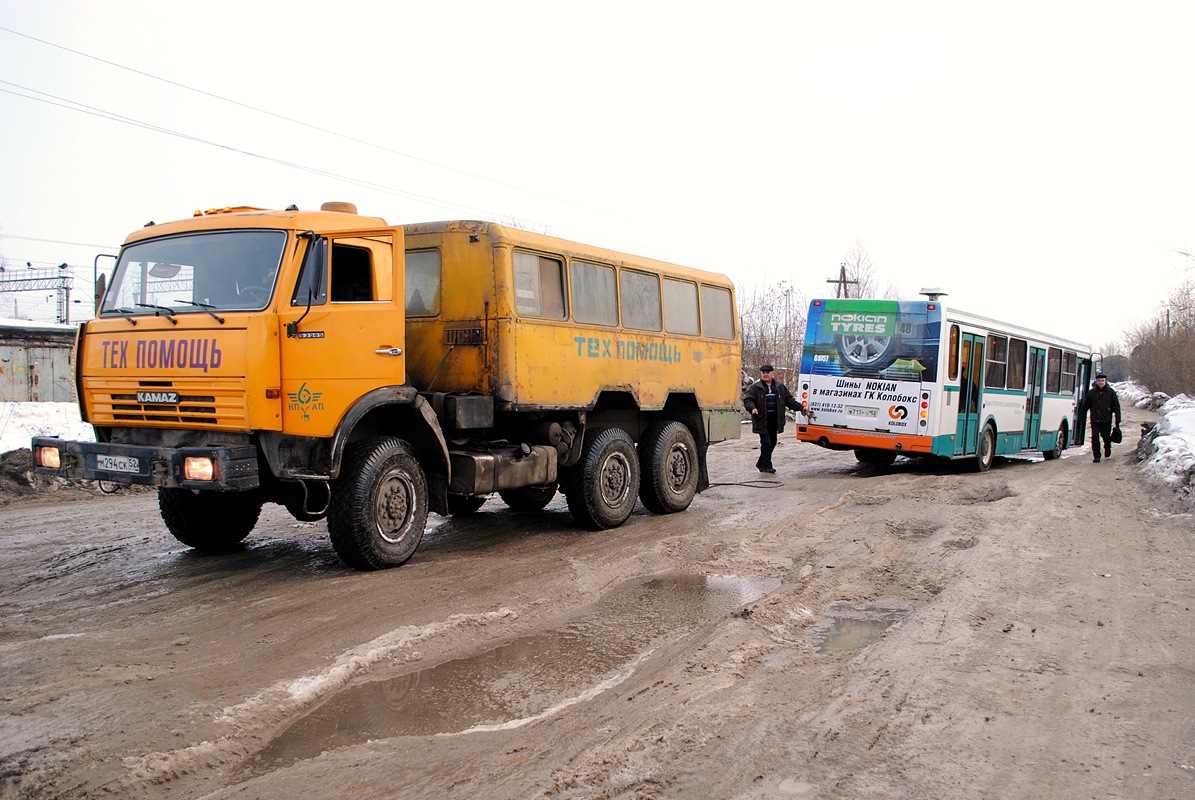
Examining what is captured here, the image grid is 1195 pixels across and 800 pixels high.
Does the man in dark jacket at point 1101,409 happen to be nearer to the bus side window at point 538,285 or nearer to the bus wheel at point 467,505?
the bus wheel at point 467,505

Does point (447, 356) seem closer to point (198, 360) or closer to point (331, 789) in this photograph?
point (198, 360)

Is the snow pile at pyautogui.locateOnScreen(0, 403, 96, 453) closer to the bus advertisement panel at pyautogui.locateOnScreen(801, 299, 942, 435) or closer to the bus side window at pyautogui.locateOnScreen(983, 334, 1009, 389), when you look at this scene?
the bus advertisement panel at pyautogui.locateOnScreen(801, 299, 942, 435)

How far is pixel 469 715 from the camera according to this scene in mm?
4414

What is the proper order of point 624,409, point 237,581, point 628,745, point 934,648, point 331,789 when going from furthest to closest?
point 624,409
point 237,581
point 934,648
point 628,745
point 331,789

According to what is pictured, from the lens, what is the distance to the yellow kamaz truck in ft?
21.2

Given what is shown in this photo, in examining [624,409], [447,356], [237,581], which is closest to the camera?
[237,581]

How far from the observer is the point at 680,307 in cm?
1095

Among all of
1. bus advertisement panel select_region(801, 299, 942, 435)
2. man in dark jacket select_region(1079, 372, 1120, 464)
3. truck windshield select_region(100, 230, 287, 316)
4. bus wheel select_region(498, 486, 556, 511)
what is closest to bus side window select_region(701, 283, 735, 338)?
bus wheel select_region(498, 486, 556, 511)

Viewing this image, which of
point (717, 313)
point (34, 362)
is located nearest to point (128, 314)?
point (717, 313)

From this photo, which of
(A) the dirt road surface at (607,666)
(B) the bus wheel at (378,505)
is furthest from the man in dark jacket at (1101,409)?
(B) the bus wheel at (378,505)

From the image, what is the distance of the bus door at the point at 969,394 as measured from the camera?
1551 cm

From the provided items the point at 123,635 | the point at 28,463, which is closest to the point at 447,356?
the point at 123,635

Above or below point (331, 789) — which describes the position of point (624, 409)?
above

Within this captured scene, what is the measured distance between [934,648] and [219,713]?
392cm
